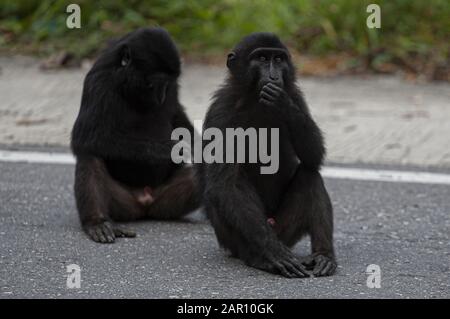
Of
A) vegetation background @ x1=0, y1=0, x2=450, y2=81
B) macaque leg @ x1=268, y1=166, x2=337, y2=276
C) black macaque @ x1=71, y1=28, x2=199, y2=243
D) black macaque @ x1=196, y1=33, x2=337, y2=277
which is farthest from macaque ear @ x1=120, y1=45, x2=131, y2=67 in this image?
vegetation background @ x1=0, y1=0, x2=450, y2=81

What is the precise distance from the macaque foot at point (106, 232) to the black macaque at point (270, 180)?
0.73 meters

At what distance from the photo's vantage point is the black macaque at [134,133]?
25.1 ft

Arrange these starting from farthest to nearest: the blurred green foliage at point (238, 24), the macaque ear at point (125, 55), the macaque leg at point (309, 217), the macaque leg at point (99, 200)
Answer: the blurred green foliage at point (238, 24) → the macaque ear at point (125, 55) → the macaque leg at point (99, 200) → the macaque leg at point (309, 217)

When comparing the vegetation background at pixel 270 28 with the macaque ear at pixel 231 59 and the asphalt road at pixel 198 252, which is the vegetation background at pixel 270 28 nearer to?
the asphalt road at pixel 198 252

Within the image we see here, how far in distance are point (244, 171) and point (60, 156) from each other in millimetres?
3579

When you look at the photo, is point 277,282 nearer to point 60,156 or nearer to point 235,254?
point 235,254

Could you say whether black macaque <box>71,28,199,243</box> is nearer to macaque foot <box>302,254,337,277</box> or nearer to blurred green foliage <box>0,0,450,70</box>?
macaque foot <box>302,254,337,277</box>

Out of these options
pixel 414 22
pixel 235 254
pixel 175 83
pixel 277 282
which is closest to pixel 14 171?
pixel 175 83

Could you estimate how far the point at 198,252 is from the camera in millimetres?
6902

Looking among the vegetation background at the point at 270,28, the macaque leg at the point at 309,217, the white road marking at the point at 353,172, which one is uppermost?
the vegetation background at the point at 270,28

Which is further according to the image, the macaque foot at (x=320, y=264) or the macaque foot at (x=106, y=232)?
the macaque foot at (x=106, y=232)

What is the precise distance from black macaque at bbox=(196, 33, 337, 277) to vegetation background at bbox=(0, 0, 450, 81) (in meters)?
5.53

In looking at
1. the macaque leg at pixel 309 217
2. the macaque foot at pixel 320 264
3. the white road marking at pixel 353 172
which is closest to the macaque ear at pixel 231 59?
the macaque leg at pixel 309 217

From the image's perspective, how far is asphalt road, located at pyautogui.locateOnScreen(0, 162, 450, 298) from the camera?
5.95m
